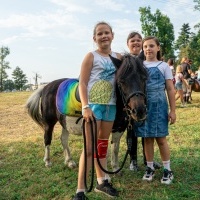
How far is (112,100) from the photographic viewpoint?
124 inches

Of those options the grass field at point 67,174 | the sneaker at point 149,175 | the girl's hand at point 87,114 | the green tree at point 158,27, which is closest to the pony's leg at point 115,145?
the grass field at point 67,174

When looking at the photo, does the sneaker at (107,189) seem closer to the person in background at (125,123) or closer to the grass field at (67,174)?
the grass field at (67,174)

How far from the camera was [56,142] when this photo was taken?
6266 mm

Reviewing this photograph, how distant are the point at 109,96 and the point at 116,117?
40cm

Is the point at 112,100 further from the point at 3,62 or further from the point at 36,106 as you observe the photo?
the point at 3,62

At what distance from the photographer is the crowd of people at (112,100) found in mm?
3102

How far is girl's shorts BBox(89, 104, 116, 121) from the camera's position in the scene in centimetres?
312

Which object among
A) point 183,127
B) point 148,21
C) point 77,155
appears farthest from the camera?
point 148,21

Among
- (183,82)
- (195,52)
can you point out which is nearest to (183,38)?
(195,52)

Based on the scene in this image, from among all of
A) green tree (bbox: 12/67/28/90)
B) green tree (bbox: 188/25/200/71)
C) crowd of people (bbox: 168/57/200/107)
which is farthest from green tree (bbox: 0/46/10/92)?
crowd of people (bbox: 168/57/200/107)

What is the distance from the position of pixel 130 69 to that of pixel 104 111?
20.2 inches

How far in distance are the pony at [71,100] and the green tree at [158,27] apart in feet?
149

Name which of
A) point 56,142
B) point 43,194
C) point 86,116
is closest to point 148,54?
point 86,116

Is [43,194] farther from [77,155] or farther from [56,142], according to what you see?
[56,142]
